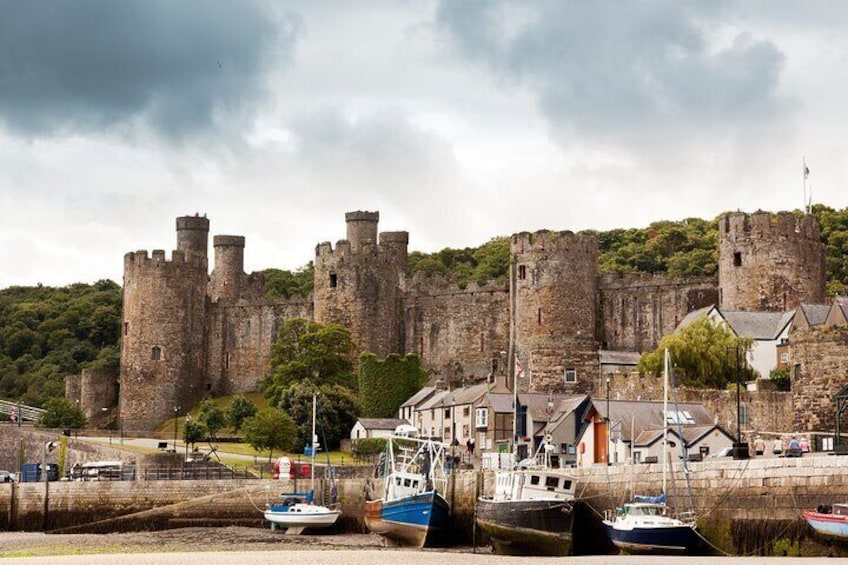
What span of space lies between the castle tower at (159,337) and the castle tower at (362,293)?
5.93m

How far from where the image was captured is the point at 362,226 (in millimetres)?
69312

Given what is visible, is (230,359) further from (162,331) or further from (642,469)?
(642,469)

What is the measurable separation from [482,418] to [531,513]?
69.2 feet

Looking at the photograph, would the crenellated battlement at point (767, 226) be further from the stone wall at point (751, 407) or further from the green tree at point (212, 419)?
the green tree at point (212, 419)

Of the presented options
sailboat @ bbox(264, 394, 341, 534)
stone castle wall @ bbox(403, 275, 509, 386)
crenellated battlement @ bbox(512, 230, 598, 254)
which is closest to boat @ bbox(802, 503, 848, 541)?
sailboat @ bbox(264, 394, 341, 534)

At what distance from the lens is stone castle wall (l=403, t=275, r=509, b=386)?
63844 millimetres

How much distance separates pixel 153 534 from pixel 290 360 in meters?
23.9

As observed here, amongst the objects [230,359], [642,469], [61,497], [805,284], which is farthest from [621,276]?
[642,469]

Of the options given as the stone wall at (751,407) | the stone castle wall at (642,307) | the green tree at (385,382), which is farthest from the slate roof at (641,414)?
the green tree at (385,382)

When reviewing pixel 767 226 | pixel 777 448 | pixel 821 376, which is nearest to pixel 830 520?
pixel 777 448

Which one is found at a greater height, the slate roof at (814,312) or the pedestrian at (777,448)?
the slate roof at (814,312)

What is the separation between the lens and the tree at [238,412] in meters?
63.0

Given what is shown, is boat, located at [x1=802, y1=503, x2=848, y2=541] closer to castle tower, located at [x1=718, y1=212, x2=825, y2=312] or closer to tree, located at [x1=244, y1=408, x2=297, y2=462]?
castle tower, located at [x1=718, y1=212, x2=825, y2=312]

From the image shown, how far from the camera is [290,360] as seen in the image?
64375 mm
